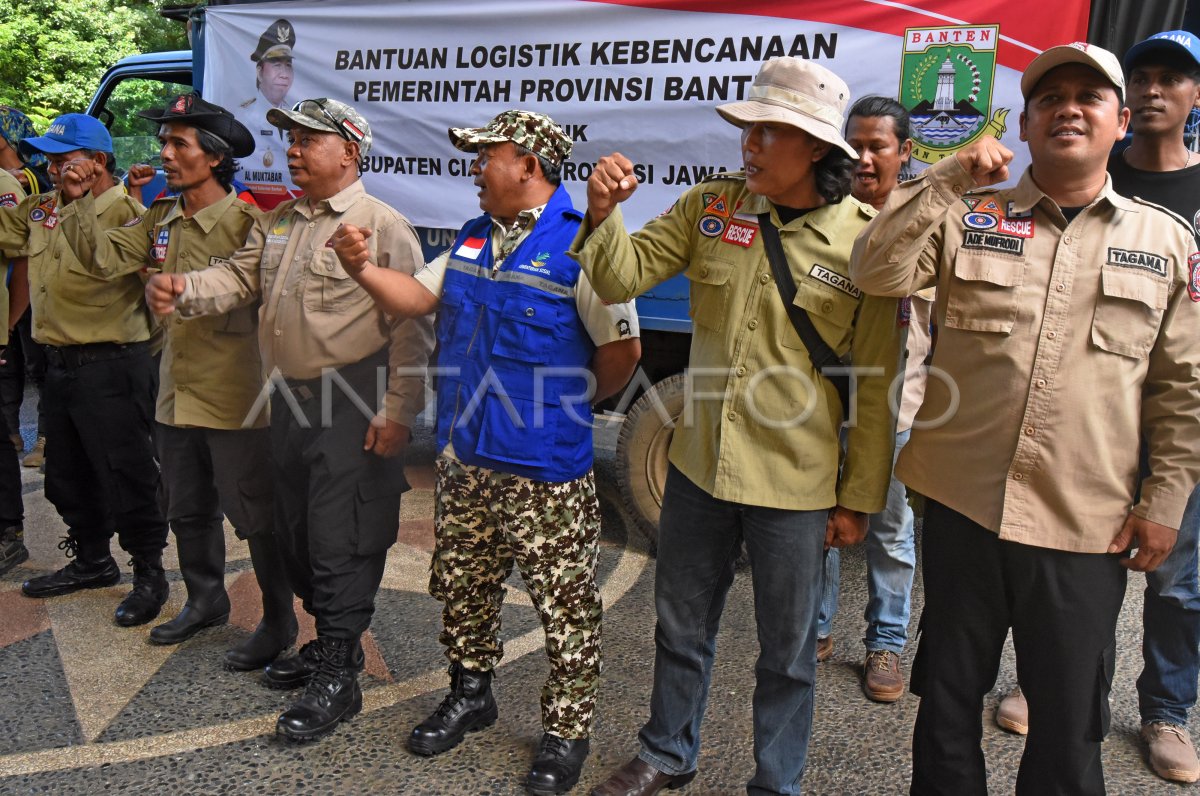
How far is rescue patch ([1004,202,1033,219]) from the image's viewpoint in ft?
6.44

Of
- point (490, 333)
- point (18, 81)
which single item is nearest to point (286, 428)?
point (490, 333)

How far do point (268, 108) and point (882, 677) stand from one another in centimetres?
441

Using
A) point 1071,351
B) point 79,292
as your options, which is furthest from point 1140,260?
point 79,292

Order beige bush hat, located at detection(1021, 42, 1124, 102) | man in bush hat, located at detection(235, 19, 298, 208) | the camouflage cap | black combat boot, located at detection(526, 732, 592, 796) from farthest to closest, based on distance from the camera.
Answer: man in bush hat, located at detection(235, 19, 298, 208) < black combat boot, located at detection(526, 732, 592, 796) < the camouflage cap < beige bush hat, located at detection(1021, 42, 1124, 102)

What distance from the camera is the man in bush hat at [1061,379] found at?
6.12 ft

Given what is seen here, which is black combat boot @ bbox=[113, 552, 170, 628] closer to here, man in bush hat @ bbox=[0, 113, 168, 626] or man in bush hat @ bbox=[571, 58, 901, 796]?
man in bush hat @ bbox=[0, 113, 168, 626]

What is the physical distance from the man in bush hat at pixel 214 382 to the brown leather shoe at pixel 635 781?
1.36m

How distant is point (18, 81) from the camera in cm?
1652

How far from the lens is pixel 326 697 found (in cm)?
276

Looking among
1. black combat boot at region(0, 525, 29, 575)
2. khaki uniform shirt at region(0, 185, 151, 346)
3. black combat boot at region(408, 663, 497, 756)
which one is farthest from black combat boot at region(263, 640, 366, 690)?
black combat boot at region(0, 525, 29, 575)

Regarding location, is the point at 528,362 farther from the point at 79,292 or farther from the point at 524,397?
the point at 79,292

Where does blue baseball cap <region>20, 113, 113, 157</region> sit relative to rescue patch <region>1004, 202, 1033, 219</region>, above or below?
above

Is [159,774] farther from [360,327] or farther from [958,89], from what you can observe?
[958,89]

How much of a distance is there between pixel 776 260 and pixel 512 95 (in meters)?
2.71
